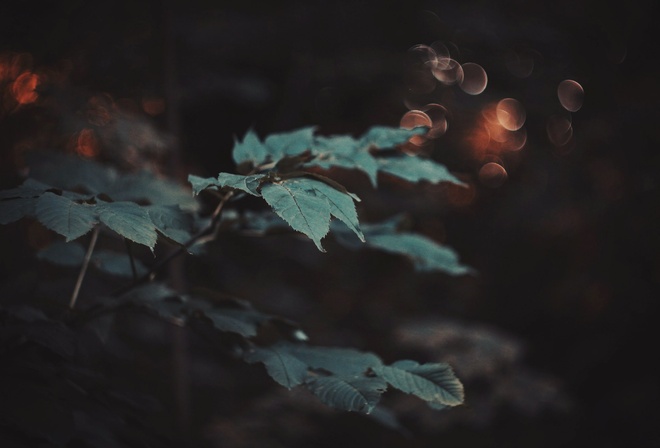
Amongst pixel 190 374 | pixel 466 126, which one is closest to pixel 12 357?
pixel 190 374

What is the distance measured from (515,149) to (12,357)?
3.52 meters

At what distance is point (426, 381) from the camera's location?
82 centimetres

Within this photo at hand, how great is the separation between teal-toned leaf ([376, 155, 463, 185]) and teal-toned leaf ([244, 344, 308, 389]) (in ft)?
1.06

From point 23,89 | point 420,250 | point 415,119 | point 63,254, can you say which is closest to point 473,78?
point 415,119

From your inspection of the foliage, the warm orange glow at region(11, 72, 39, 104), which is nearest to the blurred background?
the warm orange glow at region(11, 72, 39, 104)

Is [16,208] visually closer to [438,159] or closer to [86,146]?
[86,146]

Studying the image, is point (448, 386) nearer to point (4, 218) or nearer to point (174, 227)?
point (174, 227)

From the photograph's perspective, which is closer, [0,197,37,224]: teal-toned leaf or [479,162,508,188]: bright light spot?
[0,197,37,224]: teal-toned leaf

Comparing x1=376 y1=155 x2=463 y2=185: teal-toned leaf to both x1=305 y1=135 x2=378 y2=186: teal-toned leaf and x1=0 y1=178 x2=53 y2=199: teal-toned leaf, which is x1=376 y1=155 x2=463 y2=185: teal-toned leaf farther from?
x1=0 y1=178 x2=53 y2=199: teal-toned leaf

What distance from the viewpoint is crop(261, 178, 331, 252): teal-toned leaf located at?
0.67 metres

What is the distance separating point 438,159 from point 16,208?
9.65ft

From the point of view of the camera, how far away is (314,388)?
A: 811 millimetres

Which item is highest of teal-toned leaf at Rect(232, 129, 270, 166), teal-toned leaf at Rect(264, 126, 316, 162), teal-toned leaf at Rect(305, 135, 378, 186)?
teal-toned leaf at Rect(305, 135, 378, 186)

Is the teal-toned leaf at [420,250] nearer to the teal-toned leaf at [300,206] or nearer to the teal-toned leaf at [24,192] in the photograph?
the teal-toned leaf at [300,206]
